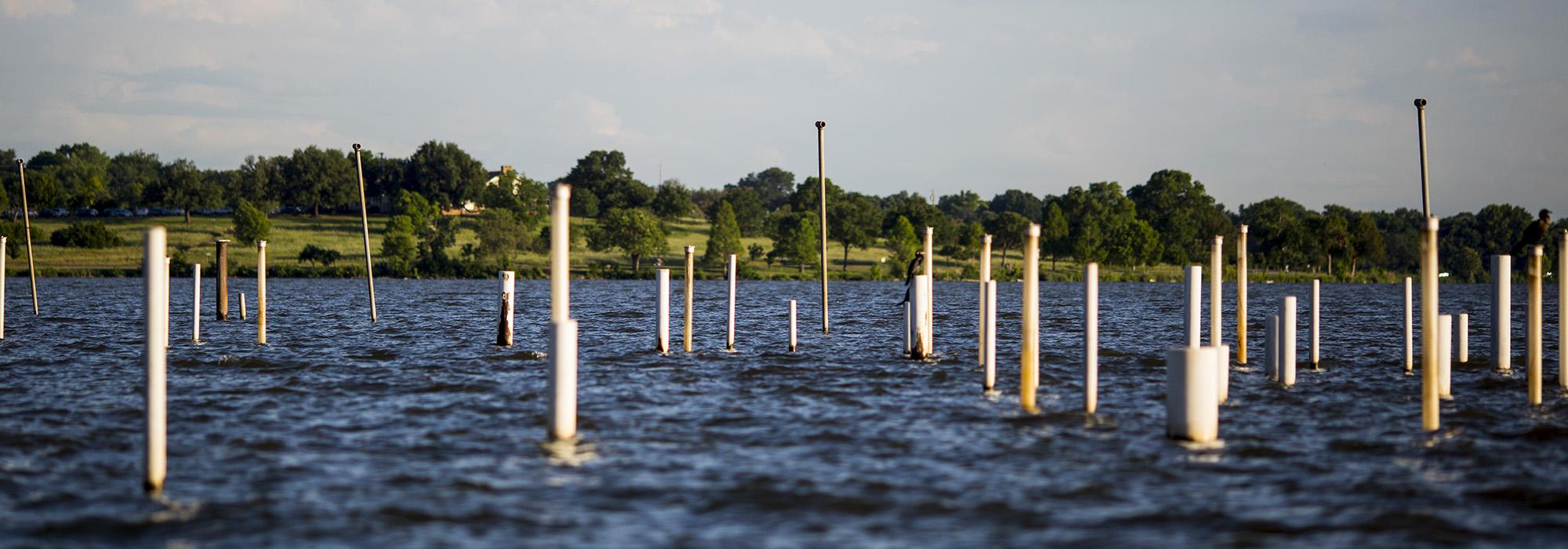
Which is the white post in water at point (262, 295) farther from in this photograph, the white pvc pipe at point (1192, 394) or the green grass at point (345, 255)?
the green grass at point (345, 255)

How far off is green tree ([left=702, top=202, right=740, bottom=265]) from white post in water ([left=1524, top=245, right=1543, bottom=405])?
11855 centimetres

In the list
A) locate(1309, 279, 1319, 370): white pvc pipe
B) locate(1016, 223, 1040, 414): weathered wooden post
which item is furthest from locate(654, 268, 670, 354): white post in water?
locate(1309, 279, 1319, 370): white pvc pipe

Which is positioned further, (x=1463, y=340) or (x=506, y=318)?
(x=506, y=318)

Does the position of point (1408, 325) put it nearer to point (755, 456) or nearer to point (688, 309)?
point (688, 309)

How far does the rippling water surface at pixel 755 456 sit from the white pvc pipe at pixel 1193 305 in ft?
4.75

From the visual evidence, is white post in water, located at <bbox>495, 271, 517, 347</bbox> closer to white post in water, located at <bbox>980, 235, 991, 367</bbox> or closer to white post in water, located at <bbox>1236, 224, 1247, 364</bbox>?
white post in water, located at <bbox>980, 235, 991, 367</bbox>

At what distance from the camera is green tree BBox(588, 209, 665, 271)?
13388 cm

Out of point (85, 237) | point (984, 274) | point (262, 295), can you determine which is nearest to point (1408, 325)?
point (984, 274)

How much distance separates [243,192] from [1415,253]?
510 ft

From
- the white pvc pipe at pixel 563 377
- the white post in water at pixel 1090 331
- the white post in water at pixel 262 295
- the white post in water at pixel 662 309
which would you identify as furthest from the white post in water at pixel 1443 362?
the white post in water at pixel 262 295

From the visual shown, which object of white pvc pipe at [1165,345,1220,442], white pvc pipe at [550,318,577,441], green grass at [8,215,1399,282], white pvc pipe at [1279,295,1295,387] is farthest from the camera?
green grass at [8,215,1399,282]

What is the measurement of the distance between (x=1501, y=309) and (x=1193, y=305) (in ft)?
15.8

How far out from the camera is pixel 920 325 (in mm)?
25609

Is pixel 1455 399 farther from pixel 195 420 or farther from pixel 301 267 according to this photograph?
pixel 301 267
